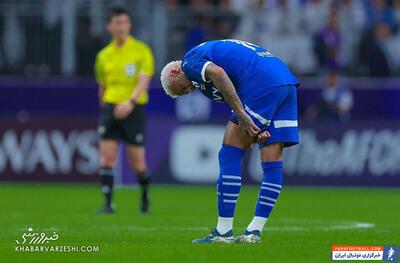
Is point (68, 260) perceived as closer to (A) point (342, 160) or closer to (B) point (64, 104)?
(A) point (342, 160)

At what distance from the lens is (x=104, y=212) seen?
15758 mm

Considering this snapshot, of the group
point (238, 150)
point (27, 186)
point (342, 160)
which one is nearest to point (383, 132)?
point (342, 160)

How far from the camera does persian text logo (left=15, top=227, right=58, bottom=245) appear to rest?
1074 cm

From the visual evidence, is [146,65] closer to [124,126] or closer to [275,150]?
[124,126]

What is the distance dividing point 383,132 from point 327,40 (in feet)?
11.4

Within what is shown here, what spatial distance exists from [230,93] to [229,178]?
0.82m

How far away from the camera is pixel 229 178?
10.8 meters

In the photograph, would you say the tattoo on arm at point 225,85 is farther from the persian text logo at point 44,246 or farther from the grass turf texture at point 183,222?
the persian text logo at point 44,246

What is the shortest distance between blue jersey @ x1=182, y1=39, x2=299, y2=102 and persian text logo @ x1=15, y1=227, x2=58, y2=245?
77.1 inches

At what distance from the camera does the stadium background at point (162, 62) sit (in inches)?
869

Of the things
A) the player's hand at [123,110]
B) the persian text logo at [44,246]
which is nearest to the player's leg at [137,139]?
the player's hand at [123,110]

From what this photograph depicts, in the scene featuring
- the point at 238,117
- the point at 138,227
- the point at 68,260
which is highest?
the point at 238,117

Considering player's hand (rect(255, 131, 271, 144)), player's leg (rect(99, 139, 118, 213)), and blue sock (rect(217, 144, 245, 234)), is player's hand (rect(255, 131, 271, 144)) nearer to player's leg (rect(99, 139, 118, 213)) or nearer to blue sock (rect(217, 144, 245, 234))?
blue sock (rect(217, 144, 245, 234))

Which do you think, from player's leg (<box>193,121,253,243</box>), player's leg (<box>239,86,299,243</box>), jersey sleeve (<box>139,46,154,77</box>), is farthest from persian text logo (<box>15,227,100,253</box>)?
jersey sleeve (<box>139,46,154,77</box>)
